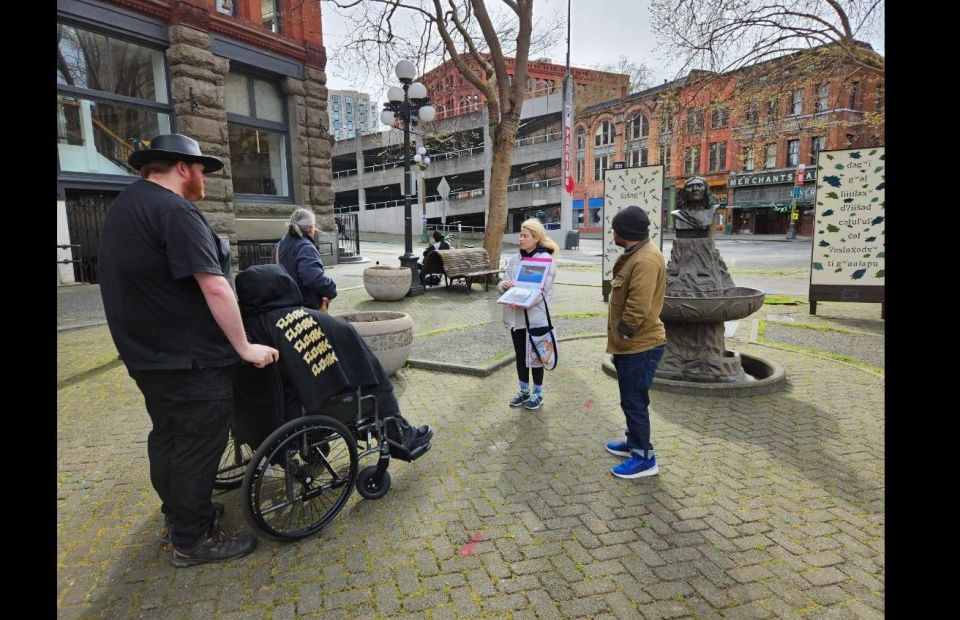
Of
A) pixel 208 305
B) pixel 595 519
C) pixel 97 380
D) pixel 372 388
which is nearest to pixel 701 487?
pixel 595 519

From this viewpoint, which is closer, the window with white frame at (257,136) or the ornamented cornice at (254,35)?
the ornamented cornice at (254,35)

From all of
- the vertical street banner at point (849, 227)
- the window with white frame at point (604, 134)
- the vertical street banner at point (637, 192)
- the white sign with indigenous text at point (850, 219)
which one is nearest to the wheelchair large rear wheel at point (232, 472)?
the vertical street banner at point (637, 192)

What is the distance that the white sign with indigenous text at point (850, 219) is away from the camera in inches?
349

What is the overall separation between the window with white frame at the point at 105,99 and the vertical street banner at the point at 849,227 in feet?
49.6

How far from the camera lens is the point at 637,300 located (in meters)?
3.52

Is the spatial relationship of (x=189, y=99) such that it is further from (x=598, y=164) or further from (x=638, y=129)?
(x=598, y=164)

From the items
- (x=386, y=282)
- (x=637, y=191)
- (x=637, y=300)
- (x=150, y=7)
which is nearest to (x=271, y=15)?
(x=150, y=7)

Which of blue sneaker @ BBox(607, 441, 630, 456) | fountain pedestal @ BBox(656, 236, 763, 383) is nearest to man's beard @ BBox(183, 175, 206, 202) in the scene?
blue sneaker @ BBox(607, 441, 630, 456)

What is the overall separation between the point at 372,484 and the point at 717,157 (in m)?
49.1

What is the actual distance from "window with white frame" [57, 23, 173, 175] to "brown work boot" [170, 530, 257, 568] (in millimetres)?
13636

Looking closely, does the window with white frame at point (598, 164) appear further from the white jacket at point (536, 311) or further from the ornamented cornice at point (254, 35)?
the white jacket at point (536, 311)

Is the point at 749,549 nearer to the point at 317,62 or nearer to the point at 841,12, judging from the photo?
the point at 841,12

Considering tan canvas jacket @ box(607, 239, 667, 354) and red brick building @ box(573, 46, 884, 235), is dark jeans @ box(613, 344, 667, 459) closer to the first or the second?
tan canvas jacket @ box(607, 239, 667, 354)

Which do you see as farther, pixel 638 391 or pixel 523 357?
pixel 523 357
